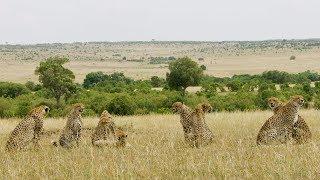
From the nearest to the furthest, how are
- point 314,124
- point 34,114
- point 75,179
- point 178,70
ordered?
point 75,179
point 34,114
point 314,124
point 178,70

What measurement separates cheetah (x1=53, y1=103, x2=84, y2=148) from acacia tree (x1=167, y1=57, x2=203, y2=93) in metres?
39.5

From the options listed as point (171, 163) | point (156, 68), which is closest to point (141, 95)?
point (171, 163)

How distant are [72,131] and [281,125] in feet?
10.3

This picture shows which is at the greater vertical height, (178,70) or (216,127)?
(216,127)

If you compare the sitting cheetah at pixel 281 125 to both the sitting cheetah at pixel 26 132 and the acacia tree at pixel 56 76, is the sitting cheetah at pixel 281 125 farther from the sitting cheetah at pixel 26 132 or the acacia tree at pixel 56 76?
the acacia tree at pixel 56 76

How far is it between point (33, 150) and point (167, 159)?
2.80 m

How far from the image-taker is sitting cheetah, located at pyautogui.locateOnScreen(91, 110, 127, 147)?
28.0ft

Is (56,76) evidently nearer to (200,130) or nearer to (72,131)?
(72,131)

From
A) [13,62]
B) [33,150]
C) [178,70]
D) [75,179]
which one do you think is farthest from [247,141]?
[13,62]

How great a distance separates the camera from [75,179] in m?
5.35

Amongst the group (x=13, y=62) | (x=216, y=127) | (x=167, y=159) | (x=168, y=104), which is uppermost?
(x=167, y=159)

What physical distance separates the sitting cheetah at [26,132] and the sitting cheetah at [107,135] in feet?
2.86

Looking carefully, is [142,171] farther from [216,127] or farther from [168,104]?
[168,104]

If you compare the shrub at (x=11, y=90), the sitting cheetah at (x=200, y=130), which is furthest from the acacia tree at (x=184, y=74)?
the sitting cheetah at (x=200, y=130)
